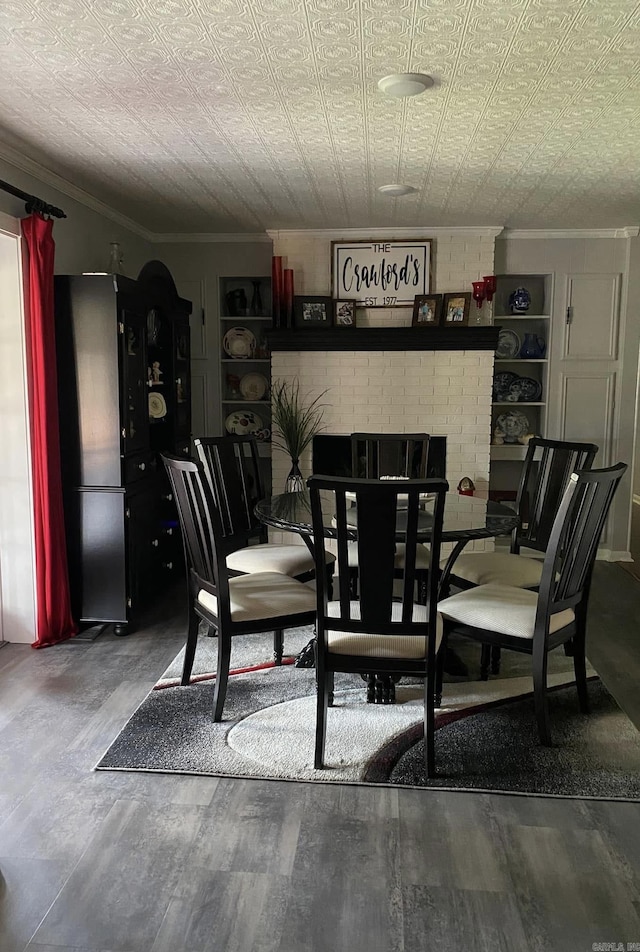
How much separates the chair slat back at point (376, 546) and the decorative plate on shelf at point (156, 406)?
2286 millimetres

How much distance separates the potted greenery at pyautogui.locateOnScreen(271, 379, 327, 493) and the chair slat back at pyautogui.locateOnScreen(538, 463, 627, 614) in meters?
2.80

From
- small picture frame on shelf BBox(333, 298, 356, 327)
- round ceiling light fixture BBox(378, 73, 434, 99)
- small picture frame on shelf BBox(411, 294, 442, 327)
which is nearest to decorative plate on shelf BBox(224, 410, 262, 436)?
small picture frame on shelf BBox(333, 298, 356, 327)

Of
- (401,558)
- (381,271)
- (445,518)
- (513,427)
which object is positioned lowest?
(401,558)

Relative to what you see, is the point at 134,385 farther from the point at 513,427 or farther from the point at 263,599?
the point at 513,427

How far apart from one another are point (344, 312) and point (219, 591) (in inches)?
119

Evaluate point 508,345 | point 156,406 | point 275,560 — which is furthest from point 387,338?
point 275,560

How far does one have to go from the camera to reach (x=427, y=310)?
504 cm

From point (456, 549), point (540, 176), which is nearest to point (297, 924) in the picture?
point (456, 549)

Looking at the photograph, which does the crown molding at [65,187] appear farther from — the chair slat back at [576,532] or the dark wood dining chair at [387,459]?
the chair slat back at [576,532]

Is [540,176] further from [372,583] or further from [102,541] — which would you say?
[102,541]

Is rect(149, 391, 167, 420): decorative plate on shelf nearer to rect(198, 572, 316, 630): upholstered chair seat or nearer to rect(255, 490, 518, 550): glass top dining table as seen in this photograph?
rect(255, 490, 518, 550): glass top dining table

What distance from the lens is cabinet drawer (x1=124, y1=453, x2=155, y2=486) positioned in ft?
11.9

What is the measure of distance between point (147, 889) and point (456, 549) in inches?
73.8

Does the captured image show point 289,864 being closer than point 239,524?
Yes
